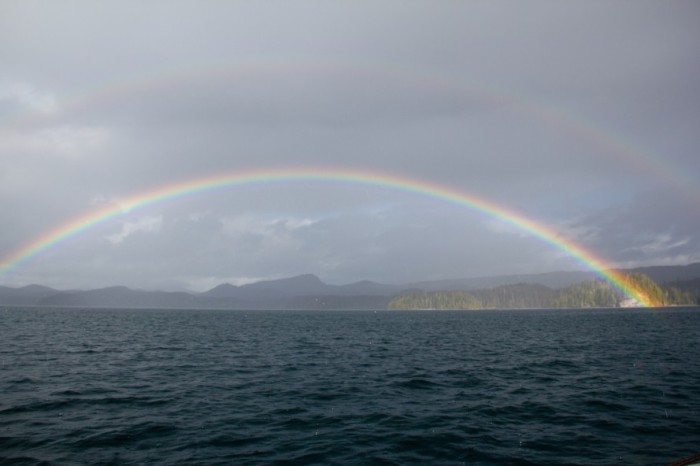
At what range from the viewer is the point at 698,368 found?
39188 mm

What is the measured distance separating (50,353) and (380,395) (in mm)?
42758

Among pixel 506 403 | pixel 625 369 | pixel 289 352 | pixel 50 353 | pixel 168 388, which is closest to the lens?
pixel 506 403

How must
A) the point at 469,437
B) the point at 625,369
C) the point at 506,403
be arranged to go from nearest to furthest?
1. the point at 469,437
2. the point at 506,403
3. the point at 625,369

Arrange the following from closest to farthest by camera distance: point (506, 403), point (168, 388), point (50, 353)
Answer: point (506, 403)
point (168, 388)
point (50, 353)

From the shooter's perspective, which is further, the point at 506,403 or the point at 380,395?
the point at 380,395

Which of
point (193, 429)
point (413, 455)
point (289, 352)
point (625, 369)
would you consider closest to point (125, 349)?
point (289, 352)

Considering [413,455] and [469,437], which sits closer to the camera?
[413,455]

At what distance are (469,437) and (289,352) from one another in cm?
3637

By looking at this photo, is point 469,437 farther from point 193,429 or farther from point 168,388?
point 168,388

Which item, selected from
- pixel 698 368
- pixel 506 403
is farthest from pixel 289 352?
pixel 698 368

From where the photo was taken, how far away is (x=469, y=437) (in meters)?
20.0

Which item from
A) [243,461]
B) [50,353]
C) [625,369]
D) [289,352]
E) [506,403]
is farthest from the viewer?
[289,352]

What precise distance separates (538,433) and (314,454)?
437 inches

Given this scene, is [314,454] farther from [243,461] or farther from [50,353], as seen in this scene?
[50,353]
